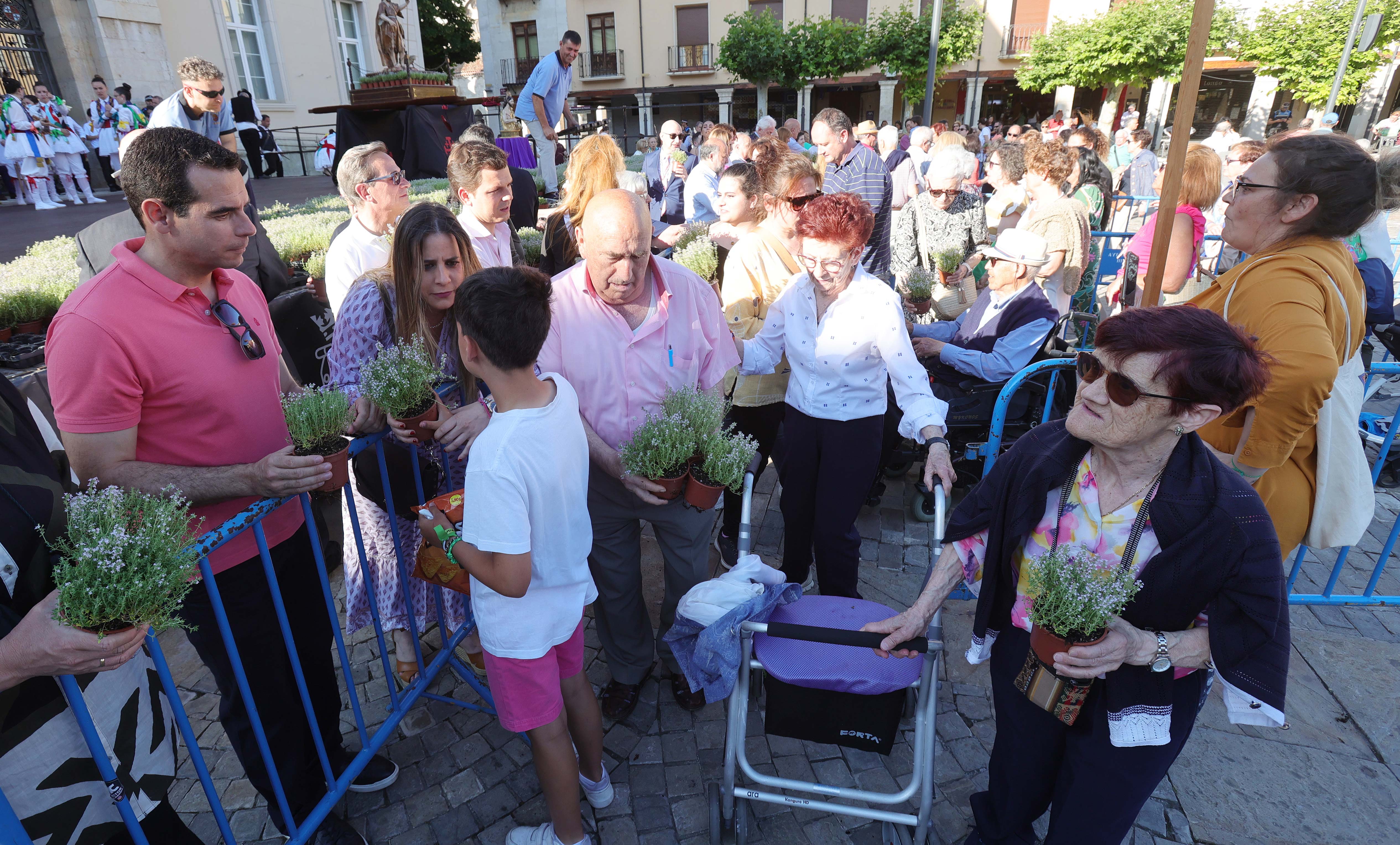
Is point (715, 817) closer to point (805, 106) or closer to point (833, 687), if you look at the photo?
point (833, 687)

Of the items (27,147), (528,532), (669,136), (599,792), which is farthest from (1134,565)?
(27,147)

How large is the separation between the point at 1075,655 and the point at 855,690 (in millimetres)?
733

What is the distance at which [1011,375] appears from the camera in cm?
421

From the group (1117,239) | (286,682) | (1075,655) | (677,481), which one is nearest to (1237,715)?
(1075,655)

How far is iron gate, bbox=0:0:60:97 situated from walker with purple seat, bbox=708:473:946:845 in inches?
804

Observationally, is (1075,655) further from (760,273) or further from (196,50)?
(196,50)

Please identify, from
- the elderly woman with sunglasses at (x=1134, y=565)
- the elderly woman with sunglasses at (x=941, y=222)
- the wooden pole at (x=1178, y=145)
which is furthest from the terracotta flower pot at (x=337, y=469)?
the elderly woman with sunglasses at (x=941, y=222)

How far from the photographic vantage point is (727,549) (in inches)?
173

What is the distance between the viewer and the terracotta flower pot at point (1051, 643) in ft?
5.50

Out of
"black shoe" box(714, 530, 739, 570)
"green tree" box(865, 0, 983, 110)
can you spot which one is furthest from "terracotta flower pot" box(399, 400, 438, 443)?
"green tree" box(865, 0, 983, 110)

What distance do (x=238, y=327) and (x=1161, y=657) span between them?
110 inches

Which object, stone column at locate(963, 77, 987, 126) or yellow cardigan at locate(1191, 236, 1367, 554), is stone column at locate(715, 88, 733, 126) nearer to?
stone column at locate(963, 77, 987, 126)

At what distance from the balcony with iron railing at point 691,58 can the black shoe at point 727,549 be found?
43.1 metres

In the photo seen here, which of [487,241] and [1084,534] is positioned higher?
[487,241]
